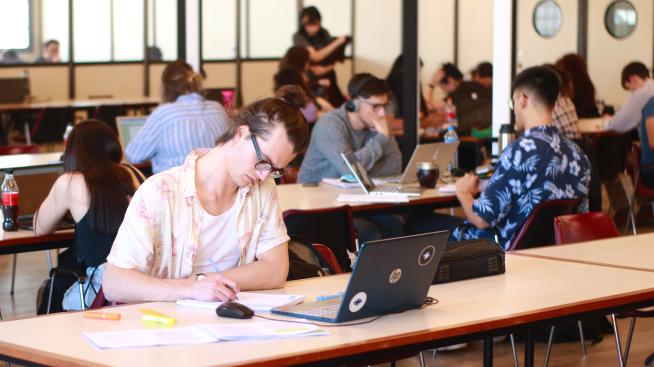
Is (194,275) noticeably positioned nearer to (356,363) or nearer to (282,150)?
(282,150)

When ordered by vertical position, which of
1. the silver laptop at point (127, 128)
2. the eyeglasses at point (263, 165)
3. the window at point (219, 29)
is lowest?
the silver laptop at point (127, 128)

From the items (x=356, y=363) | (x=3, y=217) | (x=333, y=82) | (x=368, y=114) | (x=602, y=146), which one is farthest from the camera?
(x=333, y=82)

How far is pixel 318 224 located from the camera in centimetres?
467

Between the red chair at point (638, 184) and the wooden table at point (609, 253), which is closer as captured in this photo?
the wooden table at point (609, 253)

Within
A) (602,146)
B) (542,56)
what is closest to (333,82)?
(602,146)

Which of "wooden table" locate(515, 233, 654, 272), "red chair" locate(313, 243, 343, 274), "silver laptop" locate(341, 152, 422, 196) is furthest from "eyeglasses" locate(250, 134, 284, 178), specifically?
"silver laptop" locate(341, 152, 422, 196)

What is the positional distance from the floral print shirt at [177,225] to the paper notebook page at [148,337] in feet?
1.65

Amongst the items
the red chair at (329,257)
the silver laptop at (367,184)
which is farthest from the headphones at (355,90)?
the red chair at (329,257)

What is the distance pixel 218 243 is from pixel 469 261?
0.73 meters

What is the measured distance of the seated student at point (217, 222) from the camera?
3010mm

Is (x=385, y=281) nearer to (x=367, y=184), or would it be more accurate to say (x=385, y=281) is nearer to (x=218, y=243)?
(x=218, y=243)

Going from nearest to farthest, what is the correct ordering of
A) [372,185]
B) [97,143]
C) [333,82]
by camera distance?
[97,143] → [372,185] → [333,82]

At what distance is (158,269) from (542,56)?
39.4ft

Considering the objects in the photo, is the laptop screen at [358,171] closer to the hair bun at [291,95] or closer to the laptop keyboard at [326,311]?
the hair bun at [291,95]
